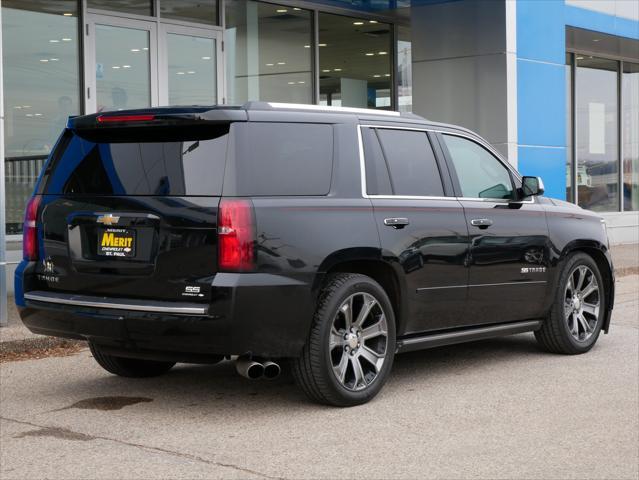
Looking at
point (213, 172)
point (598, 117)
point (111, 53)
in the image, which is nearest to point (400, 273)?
point (213, 172)

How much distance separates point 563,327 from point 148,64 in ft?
27.6

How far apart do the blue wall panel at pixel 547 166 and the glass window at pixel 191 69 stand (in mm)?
4809

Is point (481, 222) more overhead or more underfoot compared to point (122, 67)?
more underfoot

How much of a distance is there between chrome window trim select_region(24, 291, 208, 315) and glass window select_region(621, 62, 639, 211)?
20.1 m

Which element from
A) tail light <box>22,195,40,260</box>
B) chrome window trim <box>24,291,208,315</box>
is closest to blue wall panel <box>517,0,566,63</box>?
tail light <box>22,195,40,260</box>

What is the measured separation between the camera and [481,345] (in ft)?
31.5

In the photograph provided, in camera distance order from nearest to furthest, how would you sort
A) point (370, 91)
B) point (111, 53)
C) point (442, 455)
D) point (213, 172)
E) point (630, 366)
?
1. point (442, 455)
2. point (213, 172)
3. point (630, 366)
4. point (111, 53)
5. point (370, 91)

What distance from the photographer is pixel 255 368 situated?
655 centimetres

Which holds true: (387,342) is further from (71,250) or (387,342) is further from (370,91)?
(370,91)

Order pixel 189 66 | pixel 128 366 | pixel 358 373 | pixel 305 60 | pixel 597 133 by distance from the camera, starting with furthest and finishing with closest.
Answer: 1. pixel 597 133
2. pixel 305 60
3. pixel 189 66
4. pixel 128 366
5. pixel 358 373

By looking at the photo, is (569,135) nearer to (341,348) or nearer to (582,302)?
(582,302)

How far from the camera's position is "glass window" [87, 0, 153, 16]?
48.2 ft

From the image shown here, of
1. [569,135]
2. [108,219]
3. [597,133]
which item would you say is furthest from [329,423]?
[597,133]

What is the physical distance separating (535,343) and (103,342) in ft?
14.4
